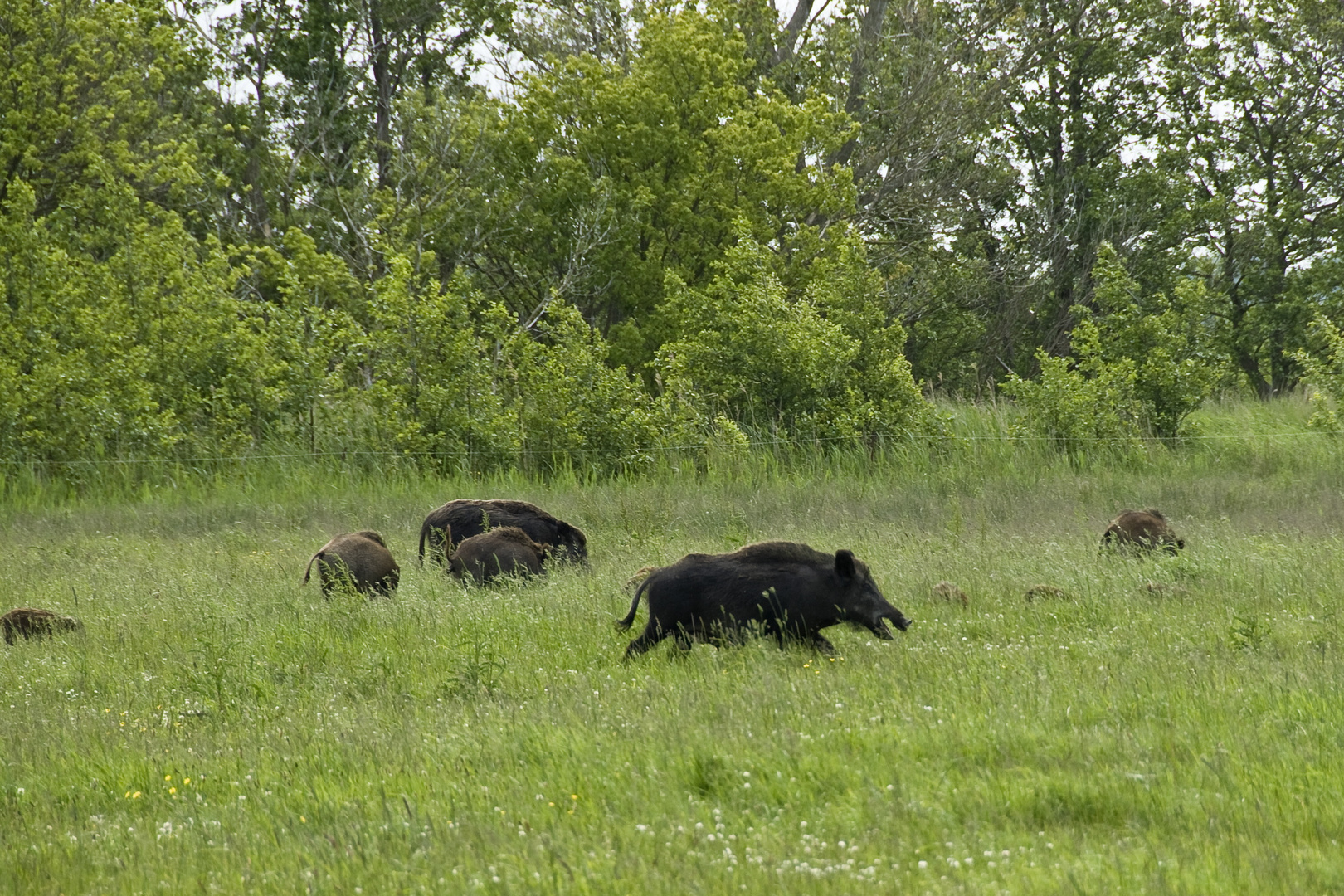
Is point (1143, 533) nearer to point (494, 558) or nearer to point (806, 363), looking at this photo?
point (494, 558)

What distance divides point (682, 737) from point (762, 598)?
6.53 feet

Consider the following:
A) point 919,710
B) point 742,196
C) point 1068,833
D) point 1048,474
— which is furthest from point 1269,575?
point 742,196

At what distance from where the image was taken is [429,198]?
104 ft

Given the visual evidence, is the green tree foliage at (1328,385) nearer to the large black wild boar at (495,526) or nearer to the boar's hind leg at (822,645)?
the large black wild boar at (495,526)

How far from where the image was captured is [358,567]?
10.3 m

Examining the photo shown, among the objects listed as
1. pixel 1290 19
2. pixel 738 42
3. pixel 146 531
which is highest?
pixel 1290 19

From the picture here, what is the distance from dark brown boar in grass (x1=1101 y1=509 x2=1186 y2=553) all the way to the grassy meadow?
0.93 feet

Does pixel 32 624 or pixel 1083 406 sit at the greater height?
pixel 1083 406

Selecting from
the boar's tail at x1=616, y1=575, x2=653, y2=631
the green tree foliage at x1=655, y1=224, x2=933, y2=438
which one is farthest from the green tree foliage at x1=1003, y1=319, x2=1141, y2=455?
the boar's tail at x1=616, y1=575, x2=653, y2=631

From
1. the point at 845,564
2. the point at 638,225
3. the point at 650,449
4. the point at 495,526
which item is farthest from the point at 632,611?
the point at 638,225

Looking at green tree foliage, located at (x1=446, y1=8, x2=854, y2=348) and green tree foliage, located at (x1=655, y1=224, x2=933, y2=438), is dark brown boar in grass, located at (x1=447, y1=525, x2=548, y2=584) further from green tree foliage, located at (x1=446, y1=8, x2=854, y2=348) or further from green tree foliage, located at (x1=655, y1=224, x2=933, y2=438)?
green tree foliage, located at (x1=446, y1=8, x2=854, y2=348)

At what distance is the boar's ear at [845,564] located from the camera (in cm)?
764

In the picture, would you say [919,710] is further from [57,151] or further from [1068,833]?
[57,151]

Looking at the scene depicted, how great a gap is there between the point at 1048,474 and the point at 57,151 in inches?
883
